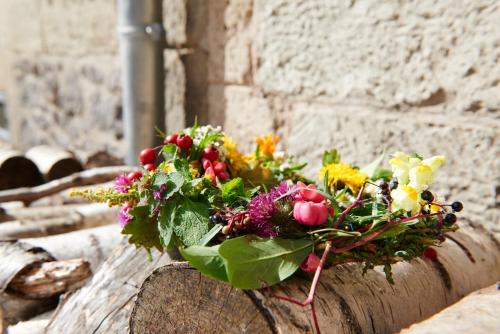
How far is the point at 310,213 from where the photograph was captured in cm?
95

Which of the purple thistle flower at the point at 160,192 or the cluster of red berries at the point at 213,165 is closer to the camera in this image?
the purple thistle flower at the point at 160,192

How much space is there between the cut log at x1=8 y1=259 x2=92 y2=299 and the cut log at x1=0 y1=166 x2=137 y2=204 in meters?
0.61

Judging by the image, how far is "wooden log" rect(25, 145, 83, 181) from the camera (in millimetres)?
2473

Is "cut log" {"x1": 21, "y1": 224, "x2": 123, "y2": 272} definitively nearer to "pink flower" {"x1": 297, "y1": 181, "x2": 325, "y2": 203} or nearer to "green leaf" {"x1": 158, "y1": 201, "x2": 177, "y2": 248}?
"green leaf" {"x1": 158, "y1": 201, "x2": 177, "y2": 248}

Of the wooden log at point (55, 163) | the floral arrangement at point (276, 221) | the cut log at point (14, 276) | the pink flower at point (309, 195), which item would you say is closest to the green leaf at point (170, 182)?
the floral arrangement at point (276, 221)

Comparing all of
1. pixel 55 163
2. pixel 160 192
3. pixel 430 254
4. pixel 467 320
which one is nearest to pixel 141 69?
pixel 55 163

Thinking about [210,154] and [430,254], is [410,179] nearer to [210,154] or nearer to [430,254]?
[430,254]

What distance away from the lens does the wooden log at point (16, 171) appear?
2.31m

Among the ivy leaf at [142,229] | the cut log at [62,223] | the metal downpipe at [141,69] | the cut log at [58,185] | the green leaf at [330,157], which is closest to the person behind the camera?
the ivy leaf at [142,229]

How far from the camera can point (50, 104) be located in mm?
3785

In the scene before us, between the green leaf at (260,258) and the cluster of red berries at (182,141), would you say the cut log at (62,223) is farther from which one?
the green leaf at (260,258)

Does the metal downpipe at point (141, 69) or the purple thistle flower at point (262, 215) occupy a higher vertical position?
the metal downpipe at point (141, 69)

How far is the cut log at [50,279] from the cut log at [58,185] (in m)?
0.61

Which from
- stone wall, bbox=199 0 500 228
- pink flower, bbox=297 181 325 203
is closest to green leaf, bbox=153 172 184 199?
pink flower, bbox=297 181 325 203
